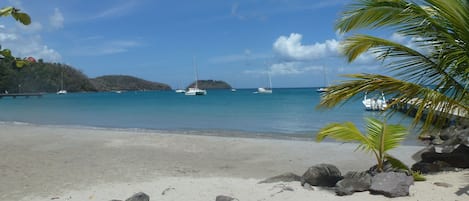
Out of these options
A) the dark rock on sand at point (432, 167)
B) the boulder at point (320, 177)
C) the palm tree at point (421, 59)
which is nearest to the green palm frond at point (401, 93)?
the palm tree at point (421, 59)

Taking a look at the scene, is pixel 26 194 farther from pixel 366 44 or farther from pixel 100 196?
pixel 366 44

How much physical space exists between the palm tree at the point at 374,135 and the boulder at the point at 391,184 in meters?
0.62

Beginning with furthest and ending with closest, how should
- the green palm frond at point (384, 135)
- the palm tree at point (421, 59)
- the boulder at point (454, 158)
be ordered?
1. the boulder at point (454, 158)
2. the green palm frond at point (384, 135)
3. the palm tree at point (421, 59)

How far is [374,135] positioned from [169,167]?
537 cm

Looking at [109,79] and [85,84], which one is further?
[109,79]

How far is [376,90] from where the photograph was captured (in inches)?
198

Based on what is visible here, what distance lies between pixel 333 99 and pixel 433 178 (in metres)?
2.41

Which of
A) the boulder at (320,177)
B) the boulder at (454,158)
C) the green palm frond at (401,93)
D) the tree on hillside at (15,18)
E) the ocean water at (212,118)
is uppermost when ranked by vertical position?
the tree on hillside at (15,18)

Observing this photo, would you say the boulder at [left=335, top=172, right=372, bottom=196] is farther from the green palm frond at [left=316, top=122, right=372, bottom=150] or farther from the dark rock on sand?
the dark rock on sand

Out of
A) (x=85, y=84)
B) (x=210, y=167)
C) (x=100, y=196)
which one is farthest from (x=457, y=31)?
(x=85, y=84)

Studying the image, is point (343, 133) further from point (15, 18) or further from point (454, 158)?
point (15, 18)

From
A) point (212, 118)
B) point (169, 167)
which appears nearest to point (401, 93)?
point (169, 167)

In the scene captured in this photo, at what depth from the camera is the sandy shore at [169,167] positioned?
6.55m

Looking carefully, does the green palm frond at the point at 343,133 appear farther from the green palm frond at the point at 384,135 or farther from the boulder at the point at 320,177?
the boulder at the point at 320,177
